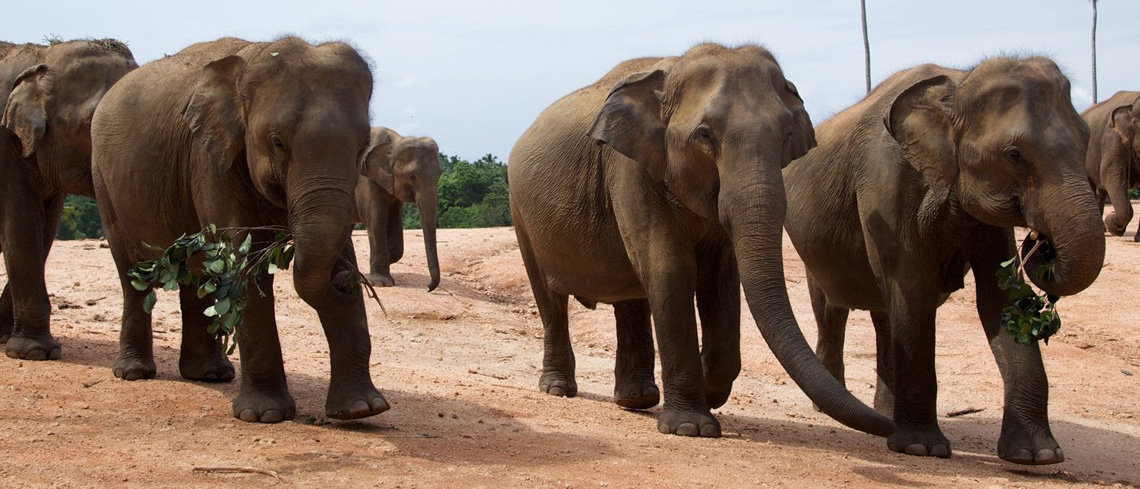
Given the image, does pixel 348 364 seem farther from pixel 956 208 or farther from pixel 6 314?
pixel 6 314

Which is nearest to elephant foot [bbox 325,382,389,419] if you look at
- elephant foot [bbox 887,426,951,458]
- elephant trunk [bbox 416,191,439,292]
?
elephant foot [bbox 887,426,951,458]

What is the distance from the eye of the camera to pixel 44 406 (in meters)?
7.07

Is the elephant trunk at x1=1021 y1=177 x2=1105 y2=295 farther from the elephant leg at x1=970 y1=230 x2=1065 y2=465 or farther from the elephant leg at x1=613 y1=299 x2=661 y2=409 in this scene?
the elephant leg at x1=613 y1=299 x2=661 y2=409

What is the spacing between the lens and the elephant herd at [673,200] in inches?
254

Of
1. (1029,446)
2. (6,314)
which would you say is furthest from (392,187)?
(1029,446)

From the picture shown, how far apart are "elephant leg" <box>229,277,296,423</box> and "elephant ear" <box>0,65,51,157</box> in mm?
3076

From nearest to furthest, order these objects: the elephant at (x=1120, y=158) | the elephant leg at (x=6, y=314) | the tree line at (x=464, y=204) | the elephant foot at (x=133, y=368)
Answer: the elephant foot at (x=133, y=368), the elephant leg at (x=6, y=314), the elephant at (x=1120, y=158), the tree line at (x=464, y=204)

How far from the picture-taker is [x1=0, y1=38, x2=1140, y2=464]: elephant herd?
6.45 meters

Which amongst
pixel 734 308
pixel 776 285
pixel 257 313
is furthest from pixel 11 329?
pixel 776 285

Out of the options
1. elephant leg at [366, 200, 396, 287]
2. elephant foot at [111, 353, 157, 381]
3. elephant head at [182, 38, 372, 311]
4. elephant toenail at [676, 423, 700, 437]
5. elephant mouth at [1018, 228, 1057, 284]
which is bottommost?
elephant toenail at [676, 423, 700, 437]

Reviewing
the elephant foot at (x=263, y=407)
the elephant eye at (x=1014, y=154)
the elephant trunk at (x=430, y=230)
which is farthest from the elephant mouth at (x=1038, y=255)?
the elephant trunk at (x=430, y=230)

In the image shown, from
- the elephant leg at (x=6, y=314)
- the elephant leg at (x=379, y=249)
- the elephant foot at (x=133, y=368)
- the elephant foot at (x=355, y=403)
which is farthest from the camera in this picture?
the elephant leg at (x=379, y=249)

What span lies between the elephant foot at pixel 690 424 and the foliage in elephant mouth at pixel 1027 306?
1.65 m

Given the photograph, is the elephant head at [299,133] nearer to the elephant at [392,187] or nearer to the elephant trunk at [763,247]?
the elephant trunk at [763,247]
